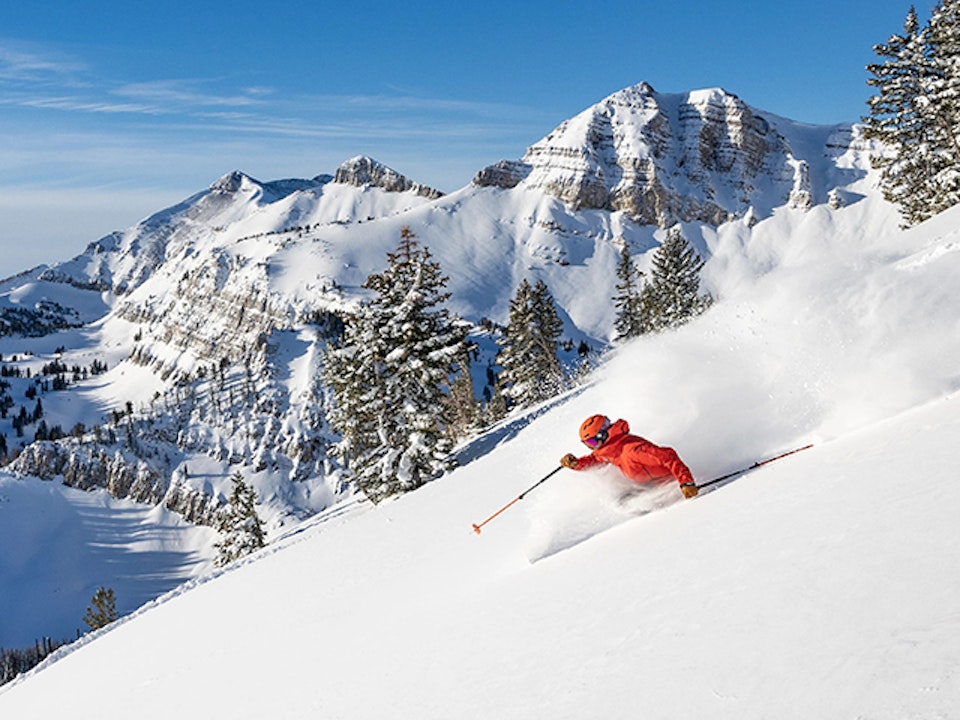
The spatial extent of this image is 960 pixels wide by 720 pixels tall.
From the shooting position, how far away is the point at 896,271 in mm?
8773

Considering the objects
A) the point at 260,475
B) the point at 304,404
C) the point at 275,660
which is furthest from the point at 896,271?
the point at 304,404

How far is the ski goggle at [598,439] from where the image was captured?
7957 millimetres

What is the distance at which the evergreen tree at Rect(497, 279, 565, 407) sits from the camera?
1780 inches

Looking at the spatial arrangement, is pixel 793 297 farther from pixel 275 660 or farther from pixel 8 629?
pixel 8 629

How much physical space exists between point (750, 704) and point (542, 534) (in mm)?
5228

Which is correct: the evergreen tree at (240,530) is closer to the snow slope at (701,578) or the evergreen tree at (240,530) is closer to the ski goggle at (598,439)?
the snow slope at (701,578)

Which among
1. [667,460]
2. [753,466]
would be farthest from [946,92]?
[667,460]

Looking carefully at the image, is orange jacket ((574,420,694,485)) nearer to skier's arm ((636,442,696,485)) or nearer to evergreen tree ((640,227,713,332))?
skier's arm ((636,442,696,485))

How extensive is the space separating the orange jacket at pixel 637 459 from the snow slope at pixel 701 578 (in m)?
0.31

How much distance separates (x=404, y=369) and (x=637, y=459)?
814 inches

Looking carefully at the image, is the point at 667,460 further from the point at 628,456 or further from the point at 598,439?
the point at 598,439

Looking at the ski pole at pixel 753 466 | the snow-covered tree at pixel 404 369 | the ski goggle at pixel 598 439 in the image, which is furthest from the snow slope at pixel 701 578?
the snow-covered tree at pixel 404 369

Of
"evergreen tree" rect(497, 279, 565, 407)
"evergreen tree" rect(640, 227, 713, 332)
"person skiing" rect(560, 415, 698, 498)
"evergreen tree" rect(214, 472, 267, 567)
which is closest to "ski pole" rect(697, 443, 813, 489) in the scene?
"person skiing" rect(560, 415, 698, 498)

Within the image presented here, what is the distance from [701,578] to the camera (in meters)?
4.76
